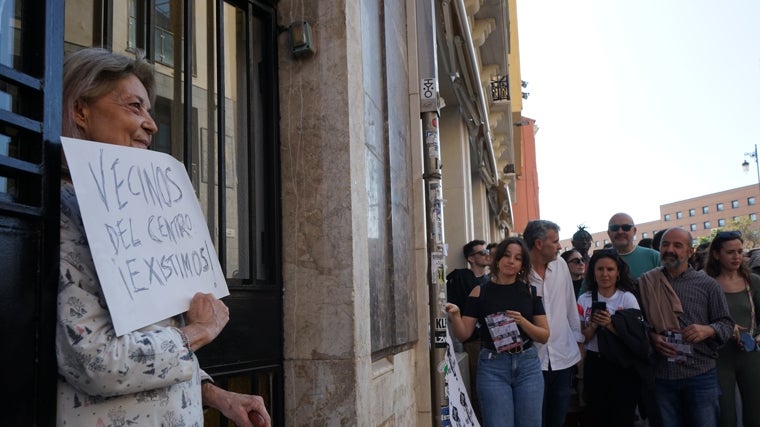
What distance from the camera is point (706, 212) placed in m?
109

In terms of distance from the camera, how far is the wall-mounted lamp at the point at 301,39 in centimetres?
379

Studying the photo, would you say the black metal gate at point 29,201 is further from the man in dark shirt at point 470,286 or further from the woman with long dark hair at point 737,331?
the man in dark shirt at point 470,286

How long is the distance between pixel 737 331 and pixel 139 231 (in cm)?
571

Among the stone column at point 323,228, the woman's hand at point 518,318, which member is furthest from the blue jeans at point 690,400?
the stone column at point 323,228

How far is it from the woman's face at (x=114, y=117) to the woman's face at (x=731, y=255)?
5897 millimetres

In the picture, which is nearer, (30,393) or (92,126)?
(30,393)

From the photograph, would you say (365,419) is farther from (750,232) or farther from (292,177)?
(750,232)

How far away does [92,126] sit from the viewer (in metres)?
1.94

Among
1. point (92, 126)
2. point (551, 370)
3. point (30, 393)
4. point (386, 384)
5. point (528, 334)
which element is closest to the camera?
point (30, 393)

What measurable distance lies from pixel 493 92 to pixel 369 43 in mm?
13792

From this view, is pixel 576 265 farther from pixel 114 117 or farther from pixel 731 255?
pixel 114 117

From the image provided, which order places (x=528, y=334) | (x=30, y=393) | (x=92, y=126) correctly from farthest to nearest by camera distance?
(x=528, y=334) < (x=92, y=126) < (x=30, y=393)

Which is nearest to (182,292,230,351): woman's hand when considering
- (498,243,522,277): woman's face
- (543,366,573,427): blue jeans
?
(498,243,522,277): woman's face

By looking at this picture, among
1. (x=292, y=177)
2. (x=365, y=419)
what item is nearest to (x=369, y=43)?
(x=292, y=177)
